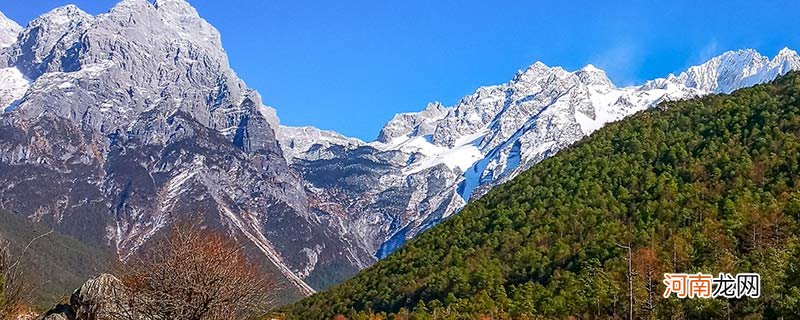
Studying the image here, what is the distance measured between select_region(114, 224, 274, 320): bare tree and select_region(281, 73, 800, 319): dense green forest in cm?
3419

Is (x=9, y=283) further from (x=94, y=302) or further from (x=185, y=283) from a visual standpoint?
(x=94, y=302)

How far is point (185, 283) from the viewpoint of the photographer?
27.2 m

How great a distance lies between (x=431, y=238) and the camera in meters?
101

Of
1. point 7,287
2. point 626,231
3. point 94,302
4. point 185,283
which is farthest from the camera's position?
point 626,231

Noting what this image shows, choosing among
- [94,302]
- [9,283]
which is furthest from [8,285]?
[94,302]

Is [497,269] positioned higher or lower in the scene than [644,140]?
Answer: lower

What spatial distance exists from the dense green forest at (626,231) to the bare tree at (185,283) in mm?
34193

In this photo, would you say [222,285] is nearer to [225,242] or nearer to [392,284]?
[225,242]

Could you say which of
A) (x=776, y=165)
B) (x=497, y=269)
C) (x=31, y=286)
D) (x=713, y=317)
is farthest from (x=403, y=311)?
(x=31, y=286)

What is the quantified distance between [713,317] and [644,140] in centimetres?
4319

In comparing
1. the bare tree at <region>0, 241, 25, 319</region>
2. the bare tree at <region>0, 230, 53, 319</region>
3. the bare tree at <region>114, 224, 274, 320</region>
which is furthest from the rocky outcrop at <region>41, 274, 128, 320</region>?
the bare tree at <region>0, 241, 25, 319</region>

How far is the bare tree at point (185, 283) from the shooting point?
27.1m

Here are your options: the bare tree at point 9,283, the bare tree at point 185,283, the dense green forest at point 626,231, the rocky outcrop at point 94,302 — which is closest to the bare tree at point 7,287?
the bare tree at point 9,283

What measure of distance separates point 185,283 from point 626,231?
59383 mm
